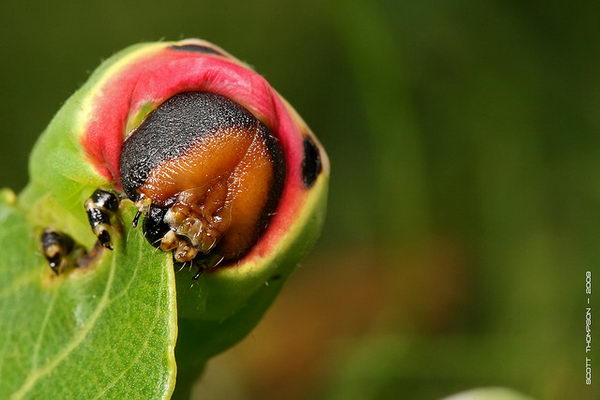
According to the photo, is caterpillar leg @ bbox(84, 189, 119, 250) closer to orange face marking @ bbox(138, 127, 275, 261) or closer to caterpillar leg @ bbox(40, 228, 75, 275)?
orange face marking @ bbox(138, 127, 275, 261)

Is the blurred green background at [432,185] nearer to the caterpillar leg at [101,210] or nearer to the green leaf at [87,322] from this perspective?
the green leaf at [87,322]

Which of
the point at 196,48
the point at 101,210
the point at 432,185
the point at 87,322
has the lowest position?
the point at 432,185

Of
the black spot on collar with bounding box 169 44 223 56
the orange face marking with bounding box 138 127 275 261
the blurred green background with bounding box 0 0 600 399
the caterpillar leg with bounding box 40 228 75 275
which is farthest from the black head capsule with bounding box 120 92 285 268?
the blurred green background with bounding box 0 0 600 399

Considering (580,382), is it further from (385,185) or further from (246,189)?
(246,189)

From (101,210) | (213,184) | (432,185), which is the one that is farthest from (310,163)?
(432,185)

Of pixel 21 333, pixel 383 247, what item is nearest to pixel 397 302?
pixel 383 247

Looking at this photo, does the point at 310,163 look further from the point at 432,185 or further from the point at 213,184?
the point at 432,185

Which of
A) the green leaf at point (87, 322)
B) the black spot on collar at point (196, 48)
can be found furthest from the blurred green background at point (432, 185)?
the black spot on collar at point (196, 48)
